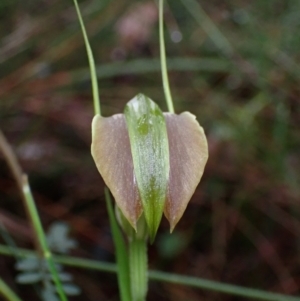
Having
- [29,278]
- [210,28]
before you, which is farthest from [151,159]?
[210,28]

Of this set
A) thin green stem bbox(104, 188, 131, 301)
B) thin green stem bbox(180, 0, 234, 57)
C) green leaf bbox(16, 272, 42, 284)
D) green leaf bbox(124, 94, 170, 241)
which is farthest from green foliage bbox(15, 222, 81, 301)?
thin green stem bbox(180, 0, 234, 57)

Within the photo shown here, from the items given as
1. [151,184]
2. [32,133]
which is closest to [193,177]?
[151,184]

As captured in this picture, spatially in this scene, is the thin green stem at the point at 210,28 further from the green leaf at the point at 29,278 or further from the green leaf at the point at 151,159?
Answer: the green leaf at the point at 151,159

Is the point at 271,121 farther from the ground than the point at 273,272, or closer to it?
farther from the ground

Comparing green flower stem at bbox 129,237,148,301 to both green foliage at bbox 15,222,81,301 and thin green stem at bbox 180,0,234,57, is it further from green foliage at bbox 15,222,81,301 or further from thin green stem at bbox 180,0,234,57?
thin green stem at bbox 180,0,234,57

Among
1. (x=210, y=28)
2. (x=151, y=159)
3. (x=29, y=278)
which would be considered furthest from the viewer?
(x=210, y=28)

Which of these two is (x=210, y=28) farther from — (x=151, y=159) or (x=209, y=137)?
(x=151, y=159)

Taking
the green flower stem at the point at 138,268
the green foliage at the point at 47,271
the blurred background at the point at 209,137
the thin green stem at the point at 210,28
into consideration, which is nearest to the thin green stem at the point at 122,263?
the green flower stem at the point at 138,268

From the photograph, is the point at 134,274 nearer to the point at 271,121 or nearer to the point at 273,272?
the point at 273,272
